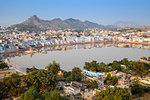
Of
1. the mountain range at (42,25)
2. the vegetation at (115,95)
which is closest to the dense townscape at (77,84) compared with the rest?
the vegetation at (115,95)

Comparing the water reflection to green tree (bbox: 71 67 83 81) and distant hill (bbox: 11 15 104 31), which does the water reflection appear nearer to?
green tree (bbox: 71 67 83 81)

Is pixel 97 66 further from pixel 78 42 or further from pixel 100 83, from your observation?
pixel 78 42

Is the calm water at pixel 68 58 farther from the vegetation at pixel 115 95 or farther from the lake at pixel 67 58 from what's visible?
the vegetation at pixel 115 95

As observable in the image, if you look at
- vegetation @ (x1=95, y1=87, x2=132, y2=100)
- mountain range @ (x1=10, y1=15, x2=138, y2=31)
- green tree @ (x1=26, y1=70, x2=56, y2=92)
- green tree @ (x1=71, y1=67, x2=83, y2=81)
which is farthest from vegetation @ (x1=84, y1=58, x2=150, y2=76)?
mountain range @ (x1=10, y1=15, x2=138, y2=31)

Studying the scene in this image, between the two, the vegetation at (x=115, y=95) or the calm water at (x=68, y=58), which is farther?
the calm water at (x=68, y=58)

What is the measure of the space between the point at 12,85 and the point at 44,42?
16446 millimetres

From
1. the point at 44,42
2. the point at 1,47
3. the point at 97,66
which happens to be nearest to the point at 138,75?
the point at 97,66

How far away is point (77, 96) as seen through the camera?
4980mm

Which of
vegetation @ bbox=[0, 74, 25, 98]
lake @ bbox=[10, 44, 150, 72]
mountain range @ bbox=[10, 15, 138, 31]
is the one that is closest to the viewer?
→ vegetation @ bbox=[0, 74, 25, 98]

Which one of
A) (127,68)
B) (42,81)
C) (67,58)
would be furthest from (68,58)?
(42,81)

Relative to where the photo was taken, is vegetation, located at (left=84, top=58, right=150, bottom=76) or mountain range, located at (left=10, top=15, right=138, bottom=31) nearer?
vegetation, located at (left=84, top=58, right=150, bottom=76)

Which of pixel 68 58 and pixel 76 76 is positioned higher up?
pixel 76 76

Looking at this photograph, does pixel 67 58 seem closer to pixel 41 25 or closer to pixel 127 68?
pixel 127 68

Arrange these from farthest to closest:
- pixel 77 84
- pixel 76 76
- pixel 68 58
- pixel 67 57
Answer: pixel 67 57 → pixel 68 58 → pixel 76 76 → pixel 77 84
